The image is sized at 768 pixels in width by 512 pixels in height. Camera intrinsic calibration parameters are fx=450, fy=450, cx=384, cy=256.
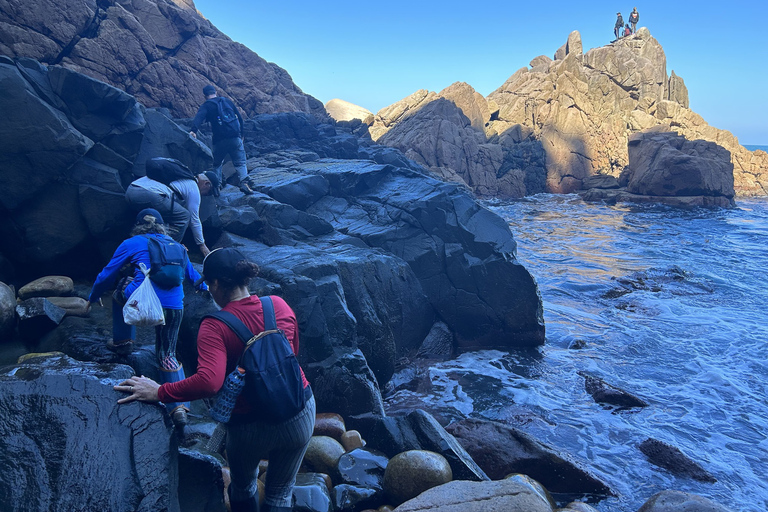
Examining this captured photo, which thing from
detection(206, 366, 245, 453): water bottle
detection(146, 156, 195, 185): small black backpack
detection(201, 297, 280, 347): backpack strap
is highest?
detection(146, 156, 195, 185): small black backpack

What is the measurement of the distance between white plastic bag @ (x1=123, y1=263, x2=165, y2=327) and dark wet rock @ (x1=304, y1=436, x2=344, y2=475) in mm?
2027

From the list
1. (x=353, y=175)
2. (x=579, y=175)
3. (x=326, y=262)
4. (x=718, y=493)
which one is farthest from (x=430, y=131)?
(x=718, y=493)

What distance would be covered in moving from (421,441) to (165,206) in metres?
4.44

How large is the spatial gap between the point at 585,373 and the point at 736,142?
50.4 meters

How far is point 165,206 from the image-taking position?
6.00 meters

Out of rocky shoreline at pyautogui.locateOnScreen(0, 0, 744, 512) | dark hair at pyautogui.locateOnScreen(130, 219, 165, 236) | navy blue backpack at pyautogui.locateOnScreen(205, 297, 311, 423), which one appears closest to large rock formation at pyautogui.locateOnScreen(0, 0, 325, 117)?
rocky shoreline at pyautogui.locateOnScreen(0, 0, 744, 512)

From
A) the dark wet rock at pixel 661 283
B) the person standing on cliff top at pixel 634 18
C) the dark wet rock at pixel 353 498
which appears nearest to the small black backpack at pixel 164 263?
the dark wet rock at pixel 353 498

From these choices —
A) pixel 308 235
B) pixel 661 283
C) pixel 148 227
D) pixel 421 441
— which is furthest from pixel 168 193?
pixel 661 283

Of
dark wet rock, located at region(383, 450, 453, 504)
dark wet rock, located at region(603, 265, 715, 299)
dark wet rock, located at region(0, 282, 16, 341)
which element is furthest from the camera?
dark wet rock, located at region(603, 265, 715, 299)

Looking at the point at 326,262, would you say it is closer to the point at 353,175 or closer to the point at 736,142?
the point at 353,175

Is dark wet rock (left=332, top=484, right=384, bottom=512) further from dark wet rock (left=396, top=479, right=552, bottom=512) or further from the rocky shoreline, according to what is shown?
dark wet rock (left=396, top=479, right=552, bottom=512)

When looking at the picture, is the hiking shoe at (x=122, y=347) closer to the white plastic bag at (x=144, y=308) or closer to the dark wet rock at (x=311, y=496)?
the white plastic bag at (x=144, y=308)

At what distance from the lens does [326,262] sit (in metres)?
7.64

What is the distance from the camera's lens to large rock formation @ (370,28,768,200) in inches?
1533
